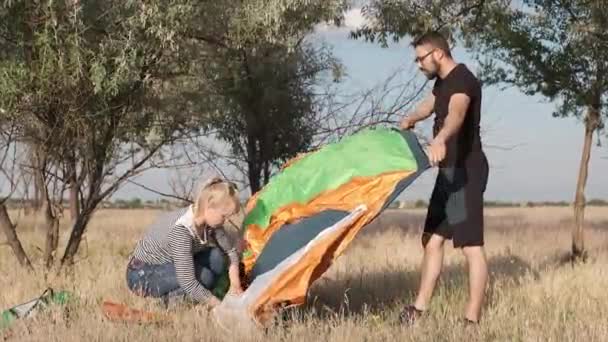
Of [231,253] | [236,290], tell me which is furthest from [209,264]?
[236,290]

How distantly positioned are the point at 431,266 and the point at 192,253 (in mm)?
1742

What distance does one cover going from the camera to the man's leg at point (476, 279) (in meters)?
6.11

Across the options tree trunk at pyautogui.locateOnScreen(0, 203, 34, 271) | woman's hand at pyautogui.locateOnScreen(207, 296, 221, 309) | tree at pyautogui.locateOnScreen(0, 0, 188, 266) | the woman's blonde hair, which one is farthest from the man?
tree trunk at pyautogui.locateOnScreen(0, 203, 34, 271)

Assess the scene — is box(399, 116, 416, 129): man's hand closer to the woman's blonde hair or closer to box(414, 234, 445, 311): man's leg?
box(414, 234, 445, 311): man's leg

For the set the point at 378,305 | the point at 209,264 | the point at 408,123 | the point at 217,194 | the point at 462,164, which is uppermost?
the point at 408,123

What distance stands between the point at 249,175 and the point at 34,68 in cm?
866

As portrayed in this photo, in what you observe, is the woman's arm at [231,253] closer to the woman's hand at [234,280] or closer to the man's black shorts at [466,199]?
the woman's hand at [234,280]

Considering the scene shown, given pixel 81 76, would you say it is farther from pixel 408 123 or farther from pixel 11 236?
pixel 408 123

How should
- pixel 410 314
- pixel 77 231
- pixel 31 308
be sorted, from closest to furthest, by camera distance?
pixel 31 308, pixel 410 314, pixel 77 231

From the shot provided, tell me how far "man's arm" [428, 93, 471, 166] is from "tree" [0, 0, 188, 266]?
3.76 m

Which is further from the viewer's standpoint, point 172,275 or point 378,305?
point 378,305

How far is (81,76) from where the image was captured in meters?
8.48

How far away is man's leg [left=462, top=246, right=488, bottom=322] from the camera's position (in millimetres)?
6108

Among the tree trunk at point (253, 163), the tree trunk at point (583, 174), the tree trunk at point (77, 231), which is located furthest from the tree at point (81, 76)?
the tree trunk at point (253, 163)
